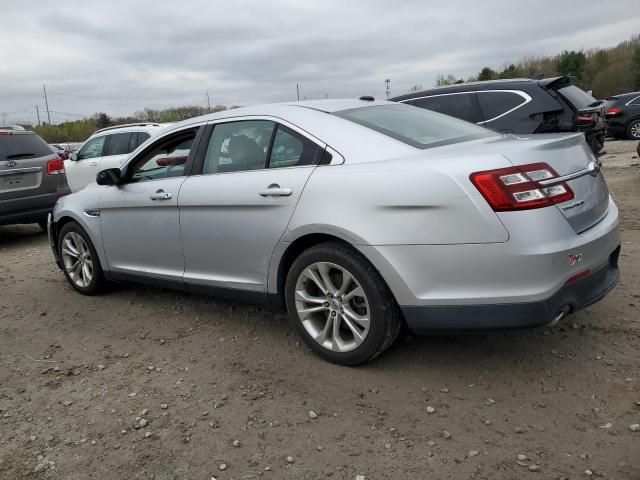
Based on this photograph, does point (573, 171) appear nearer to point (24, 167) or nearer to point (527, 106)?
point (527, 106)

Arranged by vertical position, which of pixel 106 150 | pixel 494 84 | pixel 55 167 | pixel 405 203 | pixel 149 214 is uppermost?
pixel 494 84

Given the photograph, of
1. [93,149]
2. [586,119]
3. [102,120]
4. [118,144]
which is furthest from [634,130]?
[102,120]

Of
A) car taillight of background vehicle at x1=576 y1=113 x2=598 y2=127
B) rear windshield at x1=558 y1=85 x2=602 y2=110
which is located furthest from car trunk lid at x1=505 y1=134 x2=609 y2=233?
rear windshield at x1=558 y1=85 x2=602 y2=110

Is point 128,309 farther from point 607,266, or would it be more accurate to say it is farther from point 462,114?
point 462,114

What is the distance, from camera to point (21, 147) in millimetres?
7875

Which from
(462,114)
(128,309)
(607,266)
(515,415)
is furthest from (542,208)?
(462,114)

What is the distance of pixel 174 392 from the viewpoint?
3.15 m

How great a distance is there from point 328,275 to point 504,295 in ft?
3.21

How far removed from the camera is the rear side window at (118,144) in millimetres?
10805

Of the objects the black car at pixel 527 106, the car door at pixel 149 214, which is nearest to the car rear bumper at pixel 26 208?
the car door at pixel 149 214

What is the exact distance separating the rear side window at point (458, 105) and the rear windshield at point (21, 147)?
5.46 meters

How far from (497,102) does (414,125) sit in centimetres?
359

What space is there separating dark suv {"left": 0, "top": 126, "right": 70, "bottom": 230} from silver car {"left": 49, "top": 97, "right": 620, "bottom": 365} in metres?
4.20

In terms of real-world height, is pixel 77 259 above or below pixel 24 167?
below
